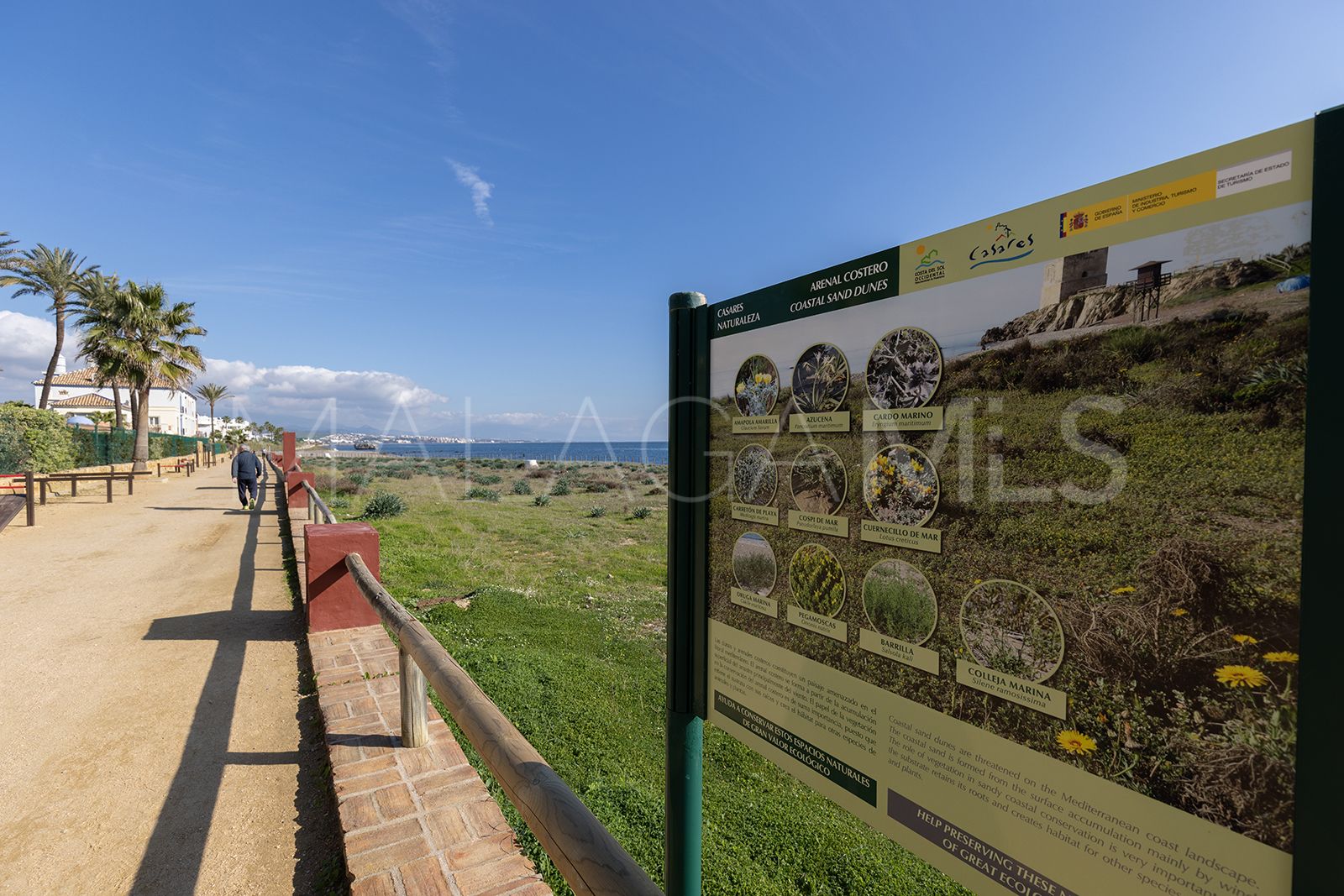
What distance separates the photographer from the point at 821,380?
1500 mm

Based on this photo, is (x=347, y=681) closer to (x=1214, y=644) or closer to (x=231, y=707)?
(x=231, y=707)

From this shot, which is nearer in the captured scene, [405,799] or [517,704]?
[405,799]

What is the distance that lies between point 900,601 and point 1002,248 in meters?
0.71

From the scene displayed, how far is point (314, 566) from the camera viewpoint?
5012 mm

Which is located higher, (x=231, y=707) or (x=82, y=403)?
(x=82, y=403)

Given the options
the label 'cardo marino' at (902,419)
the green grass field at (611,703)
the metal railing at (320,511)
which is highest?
the label 'cardo marino' at (902,419)

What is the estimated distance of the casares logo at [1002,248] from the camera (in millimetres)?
1096

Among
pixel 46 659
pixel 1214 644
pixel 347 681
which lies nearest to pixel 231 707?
pixel 347 681

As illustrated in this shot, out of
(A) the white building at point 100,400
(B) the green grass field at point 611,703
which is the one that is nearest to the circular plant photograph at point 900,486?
(B) the green grass field at point 611,703

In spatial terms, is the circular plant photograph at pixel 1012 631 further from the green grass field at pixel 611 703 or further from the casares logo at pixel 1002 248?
the green grass field at pixel 611 703

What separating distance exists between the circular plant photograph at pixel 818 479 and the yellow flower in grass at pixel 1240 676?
70 cm

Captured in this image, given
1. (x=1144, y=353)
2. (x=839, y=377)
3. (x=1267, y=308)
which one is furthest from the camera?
(x=839, y=377)

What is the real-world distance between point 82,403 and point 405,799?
88.7 meters

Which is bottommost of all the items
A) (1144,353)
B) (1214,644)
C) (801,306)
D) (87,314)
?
(1214,644)
